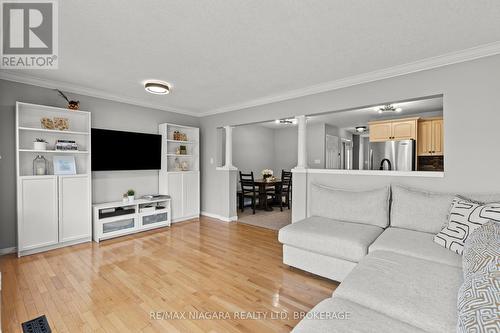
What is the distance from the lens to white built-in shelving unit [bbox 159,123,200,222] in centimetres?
489

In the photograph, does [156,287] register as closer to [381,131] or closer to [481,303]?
[481,303]

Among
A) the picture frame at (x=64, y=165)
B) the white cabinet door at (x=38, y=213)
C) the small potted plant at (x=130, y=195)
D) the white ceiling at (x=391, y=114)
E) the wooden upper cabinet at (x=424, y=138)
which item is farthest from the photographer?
the wooden upper cabinet at (x=424, y=138)

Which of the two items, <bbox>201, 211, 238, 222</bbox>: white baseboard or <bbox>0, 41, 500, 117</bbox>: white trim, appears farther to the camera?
<bbox>201, 211, 238, 222</bbox>: white baseboard

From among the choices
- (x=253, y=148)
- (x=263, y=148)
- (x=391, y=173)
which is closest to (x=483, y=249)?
(x=391, y=173)

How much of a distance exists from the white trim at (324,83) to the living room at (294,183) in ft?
0.07

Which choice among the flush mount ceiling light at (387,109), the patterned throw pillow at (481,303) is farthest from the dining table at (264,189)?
the patterned throw pillow at (481,303)

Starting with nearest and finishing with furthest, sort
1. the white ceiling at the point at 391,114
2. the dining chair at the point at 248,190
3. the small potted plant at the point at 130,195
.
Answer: the small potted plant at the point at 130,195, the white ceiling at the point at 391,114, the dining chair at the point at 248,190

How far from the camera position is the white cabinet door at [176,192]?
4.88 m

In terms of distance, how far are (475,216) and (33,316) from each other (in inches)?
150

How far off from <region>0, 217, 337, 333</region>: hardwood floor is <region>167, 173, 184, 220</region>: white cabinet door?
49.5 inches

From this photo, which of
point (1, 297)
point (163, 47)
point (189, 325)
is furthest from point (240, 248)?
point (163, 47)

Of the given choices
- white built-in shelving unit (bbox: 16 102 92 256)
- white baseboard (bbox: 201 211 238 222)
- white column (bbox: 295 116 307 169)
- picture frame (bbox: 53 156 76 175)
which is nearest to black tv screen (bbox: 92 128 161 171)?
white built-in shelving unit (bbox: 16 102 92 256)

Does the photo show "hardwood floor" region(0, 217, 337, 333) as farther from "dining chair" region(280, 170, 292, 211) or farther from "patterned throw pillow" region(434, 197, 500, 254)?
"dining chair" region(280, 170, 292, 211)

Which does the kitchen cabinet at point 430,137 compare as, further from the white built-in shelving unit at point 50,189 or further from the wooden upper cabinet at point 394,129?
the white built-in shelving unit at point 50,189
